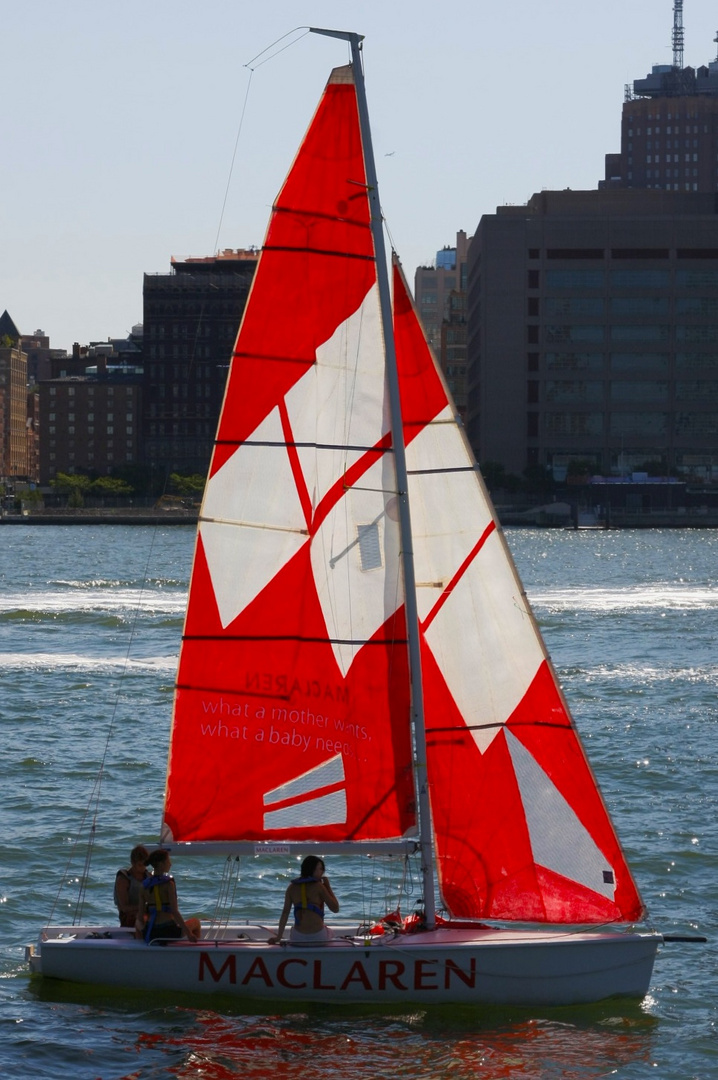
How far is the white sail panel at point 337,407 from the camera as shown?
42.4ft

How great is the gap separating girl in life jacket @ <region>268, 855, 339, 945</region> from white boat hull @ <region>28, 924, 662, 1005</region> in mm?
98

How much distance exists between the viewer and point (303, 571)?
1309cm

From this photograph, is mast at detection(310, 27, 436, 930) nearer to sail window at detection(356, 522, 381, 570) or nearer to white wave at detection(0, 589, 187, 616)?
sail window at detection(356, 522, 381, 570)

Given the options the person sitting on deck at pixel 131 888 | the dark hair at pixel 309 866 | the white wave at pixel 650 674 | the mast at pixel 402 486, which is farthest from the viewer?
the white wave at pixel 650 674

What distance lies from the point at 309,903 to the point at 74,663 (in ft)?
99.2

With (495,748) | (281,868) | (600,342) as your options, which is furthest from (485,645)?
(600,342)

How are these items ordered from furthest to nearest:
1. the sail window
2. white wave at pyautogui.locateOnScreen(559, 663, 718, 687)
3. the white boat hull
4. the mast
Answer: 1. white wave at pyautogui.locateOnScreen(559, 663, 718, 687)
2. the sail window
3. the white boat hull
4. the mast

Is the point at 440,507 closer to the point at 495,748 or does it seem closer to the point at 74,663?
the point at 495,748

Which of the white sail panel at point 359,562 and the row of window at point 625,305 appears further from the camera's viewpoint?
the row of window at point 625,305

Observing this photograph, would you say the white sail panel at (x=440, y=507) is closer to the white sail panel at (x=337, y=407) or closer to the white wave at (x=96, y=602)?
the white sail panel at (x=337, y=407)

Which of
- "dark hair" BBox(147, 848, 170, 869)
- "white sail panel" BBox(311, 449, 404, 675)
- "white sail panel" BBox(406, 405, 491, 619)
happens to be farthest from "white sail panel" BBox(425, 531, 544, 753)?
"dark hair" BBox(147, 848, 170, 869)

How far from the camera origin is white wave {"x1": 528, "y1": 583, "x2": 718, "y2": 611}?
63.8 m

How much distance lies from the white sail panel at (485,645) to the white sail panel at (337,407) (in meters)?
1.34

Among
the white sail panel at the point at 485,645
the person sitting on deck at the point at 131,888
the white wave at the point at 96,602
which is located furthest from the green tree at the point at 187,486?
the white sail panel at the point at 485,645
